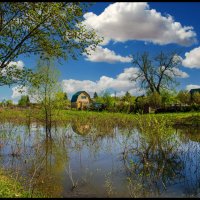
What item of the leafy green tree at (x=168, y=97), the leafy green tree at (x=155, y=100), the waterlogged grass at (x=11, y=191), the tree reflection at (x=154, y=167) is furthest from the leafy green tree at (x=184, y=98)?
the waterlogged grass at (x=11, y=191)

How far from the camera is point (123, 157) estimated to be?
1953 cm

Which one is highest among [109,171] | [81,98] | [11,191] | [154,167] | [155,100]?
[81,98]

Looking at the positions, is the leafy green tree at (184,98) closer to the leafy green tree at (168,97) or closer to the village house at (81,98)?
the leafy green tree at (168,97)

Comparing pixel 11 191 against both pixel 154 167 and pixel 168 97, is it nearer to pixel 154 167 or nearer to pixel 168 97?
pixel 154 167

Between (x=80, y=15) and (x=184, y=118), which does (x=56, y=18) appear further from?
(x=184, y=118)

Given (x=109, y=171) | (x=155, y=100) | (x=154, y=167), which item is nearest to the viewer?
(x=154, y=167)

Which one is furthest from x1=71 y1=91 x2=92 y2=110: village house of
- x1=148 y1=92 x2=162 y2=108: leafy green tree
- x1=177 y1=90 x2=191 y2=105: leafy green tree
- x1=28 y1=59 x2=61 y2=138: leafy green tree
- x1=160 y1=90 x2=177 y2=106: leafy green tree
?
x1=28 y1=59 x2=61 y2=138: leafy green tree

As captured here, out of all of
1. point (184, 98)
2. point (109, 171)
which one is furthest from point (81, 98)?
point (109, 171)

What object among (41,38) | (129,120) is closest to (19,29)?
(41,38)

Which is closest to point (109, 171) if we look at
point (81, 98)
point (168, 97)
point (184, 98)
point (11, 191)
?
point (11, 191)

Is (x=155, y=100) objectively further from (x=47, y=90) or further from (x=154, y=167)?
(x=154, y=167)

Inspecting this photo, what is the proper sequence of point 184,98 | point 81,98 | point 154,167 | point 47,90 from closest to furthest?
point 154,167 → point 47,90 → point 184,98 → point 81,98

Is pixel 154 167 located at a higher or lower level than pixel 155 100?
lower

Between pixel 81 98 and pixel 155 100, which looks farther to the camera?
pixel 81 98
